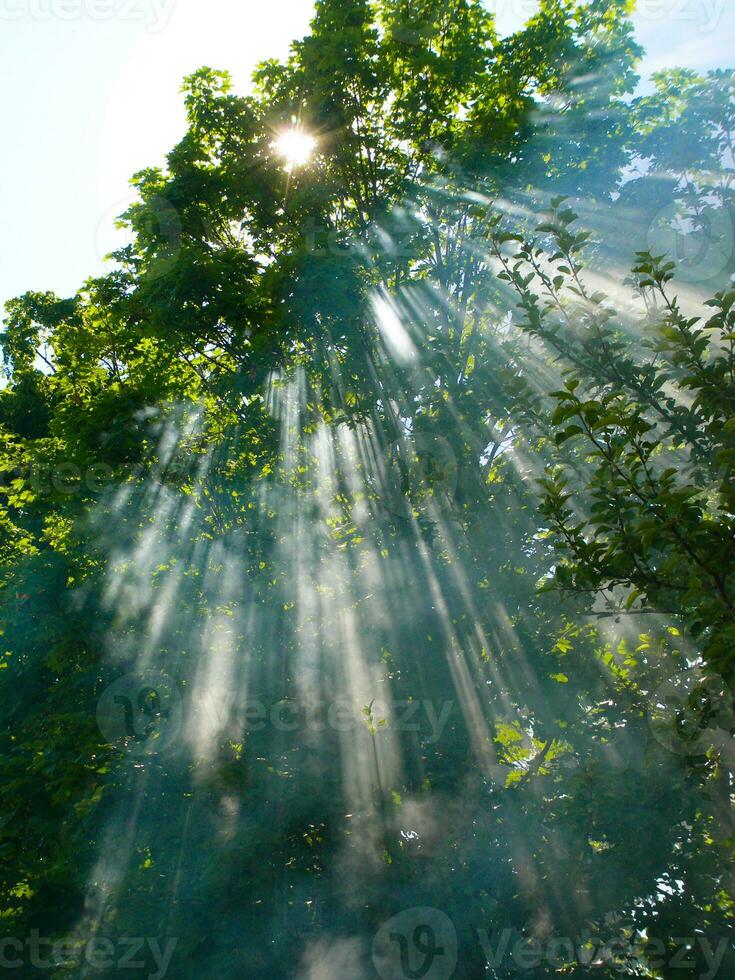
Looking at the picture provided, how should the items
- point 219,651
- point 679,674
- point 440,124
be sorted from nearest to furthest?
point 679,674 < point 219,651 < point 440,124

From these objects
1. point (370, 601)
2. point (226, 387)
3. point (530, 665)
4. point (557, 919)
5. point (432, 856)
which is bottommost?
point (557, 919)

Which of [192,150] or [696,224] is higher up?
[192,150]

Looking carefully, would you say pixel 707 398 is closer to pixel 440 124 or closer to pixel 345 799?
pixel 345 799

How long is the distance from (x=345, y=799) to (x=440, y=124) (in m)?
7.19

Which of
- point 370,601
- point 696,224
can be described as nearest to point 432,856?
point 370,601

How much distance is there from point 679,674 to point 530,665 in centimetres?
176

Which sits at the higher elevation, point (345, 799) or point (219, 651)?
point (219, 651)

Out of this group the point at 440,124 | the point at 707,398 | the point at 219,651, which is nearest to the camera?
the point at 707,398

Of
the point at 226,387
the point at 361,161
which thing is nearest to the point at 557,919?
the point at 226,387

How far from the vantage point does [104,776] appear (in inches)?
242

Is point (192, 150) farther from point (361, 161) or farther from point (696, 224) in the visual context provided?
point (696, 224)

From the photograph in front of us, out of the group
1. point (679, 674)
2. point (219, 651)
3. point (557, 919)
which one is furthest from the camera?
point (219, 651)

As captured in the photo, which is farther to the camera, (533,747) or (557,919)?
(533,747)

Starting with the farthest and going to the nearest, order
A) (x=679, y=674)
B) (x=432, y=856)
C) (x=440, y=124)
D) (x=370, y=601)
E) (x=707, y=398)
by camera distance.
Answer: (x=440, y=124), (x=370, y=601), (x=432, y=856), (x=679, y=674), (x=707, y=398)
